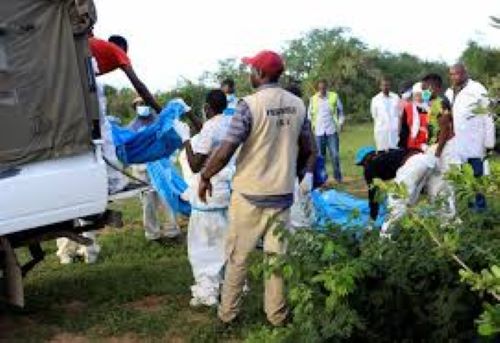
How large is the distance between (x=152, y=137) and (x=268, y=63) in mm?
1897

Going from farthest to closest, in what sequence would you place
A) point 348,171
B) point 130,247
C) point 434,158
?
1. point 348,171
2. point 130,247
3. point 434,158

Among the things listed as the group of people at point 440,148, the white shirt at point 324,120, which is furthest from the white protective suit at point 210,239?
the white shirt at point 324,120

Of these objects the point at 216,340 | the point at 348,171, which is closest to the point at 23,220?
the point at 216,340

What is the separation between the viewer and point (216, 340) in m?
5.69

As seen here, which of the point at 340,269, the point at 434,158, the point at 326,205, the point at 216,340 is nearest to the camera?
the point at 340,269

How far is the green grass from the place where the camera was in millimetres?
5980

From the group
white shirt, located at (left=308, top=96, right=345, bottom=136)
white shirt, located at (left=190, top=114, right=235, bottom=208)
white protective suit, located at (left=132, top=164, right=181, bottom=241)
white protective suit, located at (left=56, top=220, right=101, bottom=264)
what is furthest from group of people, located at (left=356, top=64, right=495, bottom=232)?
white shirt, located at (left=308, top=96, right=345, bottom=136)

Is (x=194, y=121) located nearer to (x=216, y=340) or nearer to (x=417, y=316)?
(x=216, y=340)

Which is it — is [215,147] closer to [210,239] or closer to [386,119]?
[210,239]

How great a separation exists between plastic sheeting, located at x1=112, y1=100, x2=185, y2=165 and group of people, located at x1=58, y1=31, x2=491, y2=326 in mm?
123

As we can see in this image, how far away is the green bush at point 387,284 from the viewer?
366 cm

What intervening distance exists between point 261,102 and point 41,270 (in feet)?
12.1

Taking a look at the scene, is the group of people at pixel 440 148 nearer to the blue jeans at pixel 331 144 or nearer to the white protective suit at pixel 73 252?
the white protective suit at pixel 73 252

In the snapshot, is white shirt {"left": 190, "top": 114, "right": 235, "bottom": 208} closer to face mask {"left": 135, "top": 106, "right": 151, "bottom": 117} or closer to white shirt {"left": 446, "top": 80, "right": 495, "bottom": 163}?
face mask {"left": 135, "top": 106, "right": 151, "bottom": 117}
